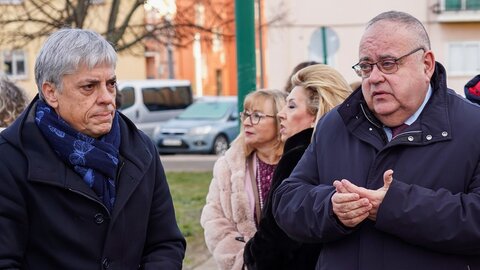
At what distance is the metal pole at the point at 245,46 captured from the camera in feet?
25.3

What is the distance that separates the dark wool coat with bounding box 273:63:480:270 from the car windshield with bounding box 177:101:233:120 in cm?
2008

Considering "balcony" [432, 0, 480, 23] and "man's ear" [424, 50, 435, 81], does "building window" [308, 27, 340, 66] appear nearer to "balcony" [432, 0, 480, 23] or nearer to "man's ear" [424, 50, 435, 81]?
"man's ear" [424, 50, 435, 81]

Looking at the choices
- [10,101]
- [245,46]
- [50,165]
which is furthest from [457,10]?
[50,165]

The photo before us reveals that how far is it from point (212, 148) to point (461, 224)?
1987 cm

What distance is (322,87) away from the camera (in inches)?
183

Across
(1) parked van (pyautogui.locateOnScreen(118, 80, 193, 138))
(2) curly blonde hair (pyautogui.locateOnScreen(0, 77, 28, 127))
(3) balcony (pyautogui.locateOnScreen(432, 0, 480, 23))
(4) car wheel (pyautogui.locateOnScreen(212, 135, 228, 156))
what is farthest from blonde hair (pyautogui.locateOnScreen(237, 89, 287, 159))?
(3) balcony (pyautogui.locateOnScreen(432, 0, 480, 23))

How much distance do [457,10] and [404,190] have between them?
1285 inches

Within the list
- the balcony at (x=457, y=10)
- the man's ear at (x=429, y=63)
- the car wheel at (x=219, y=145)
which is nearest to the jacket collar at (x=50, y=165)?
the man's ear at (x=429, y=63)

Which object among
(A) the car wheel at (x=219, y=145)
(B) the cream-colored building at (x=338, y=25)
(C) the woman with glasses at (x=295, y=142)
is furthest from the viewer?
(B) the cream-colored building at (x=338, y=25)

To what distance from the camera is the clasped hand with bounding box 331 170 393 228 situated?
129 inches

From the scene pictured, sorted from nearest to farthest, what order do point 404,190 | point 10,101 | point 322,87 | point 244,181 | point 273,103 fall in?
point 404,190 < point 322,87 < point 244,181 < point 273,103 < point 10,101

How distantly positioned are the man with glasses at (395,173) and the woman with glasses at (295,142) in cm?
79

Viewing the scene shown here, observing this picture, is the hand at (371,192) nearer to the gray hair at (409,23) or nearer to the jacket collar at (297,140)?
the gray hair at (409,23)

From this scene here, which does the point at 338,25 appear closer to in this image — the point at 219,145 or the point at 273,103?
the point at 219,145
